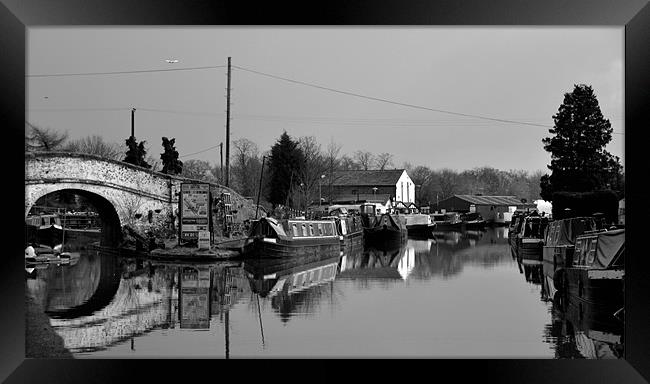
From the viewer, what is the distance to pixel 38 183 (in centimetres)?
2166

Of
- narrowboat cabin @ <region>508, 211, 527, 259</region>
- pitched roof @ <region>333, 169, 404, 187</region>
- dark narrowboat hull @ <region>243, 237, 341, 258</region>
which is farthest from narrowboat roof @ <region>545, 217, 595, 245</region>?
pitched roof @ <region>333, 169, 404, 187</region>

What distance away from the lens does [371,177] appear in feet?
209

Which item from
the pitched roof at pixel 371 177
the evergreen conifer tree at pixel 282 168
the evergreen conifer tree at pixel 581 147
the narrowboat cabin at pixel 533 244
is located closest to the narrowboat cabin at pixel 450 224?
the pitched roof at pixel 371 177

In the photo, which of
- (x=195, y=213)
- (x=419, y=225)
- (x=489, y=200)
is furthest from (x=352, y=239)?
(x=489, y=200)

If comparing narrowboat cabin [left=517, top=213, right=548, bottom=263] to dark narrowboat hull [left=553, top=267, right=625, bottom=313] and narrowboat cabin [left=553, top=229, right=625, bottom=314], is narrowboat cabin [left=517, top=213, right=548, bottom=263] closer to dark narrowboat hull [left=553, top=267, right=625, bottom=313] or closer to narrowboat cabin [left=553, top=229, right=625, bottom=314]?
narrowboat cabin [left=553, top=229, right=625, bottom=314]

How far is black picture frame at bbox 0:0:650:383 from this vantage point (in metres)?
6.32

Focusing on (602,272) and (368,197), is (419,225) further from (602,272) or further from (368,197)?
(602,272)

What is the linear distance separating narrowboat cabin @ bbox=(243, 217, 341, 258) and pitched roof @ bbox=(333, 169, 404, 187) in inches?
1346

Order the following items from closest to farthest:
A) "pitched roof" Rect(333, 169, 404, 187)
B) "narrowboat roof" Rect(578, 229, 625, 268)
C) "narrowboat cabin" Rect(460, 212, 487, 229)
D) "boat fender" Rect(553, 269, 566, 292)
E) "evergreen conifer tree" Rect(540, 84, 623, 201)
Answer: "narrowboat roof" Rect(578, 229, 625, 268) < "boat fender" Rect(553, 269, 566, 292) < "evergreen conifer tree" Rect(540, 84, 623, 201) < "narrowboat cabin" Rect(460, 212, 487, 229) < "pitched roof" Rect(333, 169, 404, 187)

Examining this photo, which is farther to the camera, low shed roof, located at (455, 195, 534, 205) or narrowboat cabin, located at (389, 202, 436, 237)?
low shed roof, located at (455, 195, 534, 205)

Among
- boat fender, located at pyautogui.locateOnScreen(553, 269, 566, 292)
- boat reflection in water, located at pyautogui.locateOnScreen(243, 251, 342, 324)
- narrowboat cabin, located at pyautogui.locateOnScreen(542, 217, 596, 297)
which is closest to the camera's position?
boat reflection in water, located at pyautogui.locateOnScreen(243, 251, 342, 324)

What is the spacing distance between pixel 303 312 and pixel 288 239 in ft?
34.8

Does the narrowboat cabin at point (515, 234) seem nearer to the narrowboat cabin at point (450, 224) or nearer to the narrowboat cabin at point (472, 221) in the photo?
the narrowboat cabin at point (450, 224)
